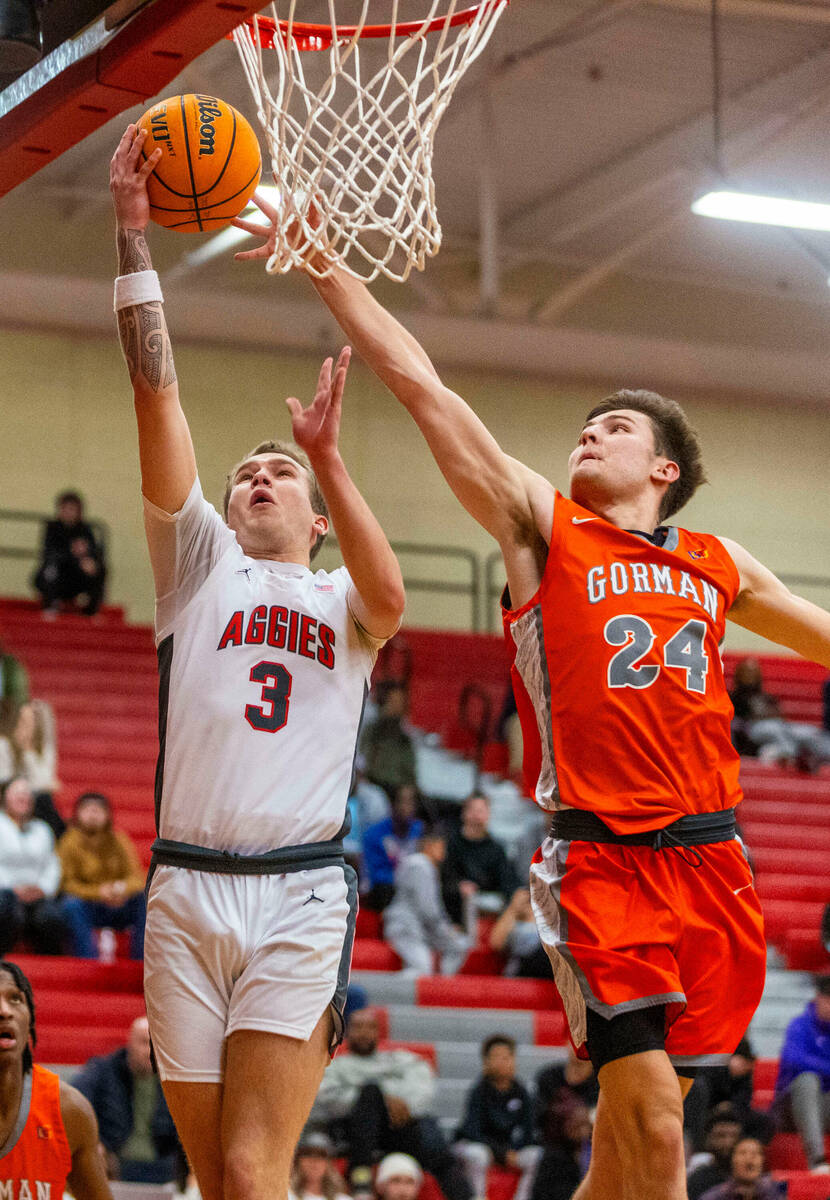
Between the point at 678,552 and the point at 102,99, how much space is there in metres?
1.99

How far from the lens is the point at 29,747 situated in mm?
13195

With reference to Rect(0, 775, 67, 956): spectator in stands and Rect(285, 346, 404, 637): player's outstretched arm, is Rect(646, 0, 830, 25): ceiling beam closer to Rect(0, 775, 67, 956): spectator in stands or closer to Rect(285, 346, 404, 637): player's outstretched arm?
Rect(0, 775, 67, 956): spectator in stands

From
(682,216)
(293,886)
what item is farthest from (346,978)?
(682,216)

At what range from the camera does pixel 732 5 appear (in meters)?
13.9

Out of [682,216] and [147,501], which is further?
[682,216]

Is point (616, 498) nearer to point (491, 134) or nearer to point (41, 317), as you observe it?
point (491, 134)

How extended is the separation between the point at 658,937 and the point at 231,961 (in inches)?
41.7

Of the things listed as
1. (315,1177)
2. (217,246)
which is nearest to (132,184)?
(315,1177)

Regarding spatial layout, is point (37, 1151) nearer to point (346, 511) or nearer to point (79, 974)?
point (346, 511)

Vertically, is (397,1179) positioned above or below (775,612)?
below

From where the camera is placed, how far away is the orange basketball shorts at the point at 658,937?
4.25 m

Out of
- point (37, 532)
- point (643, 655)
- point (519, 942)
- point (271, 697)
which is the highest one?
point (37, 532)

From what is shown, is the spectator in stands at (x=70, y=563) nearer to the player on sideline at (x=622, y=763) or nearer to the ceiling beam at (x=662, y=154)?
the ceiling beam at (x=662, y=154)

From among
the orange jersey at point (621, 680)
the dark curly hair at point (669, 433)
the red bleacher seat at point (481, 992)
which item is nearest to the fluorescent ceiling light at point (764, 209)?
the red bleacher seat at point (481, 992)
